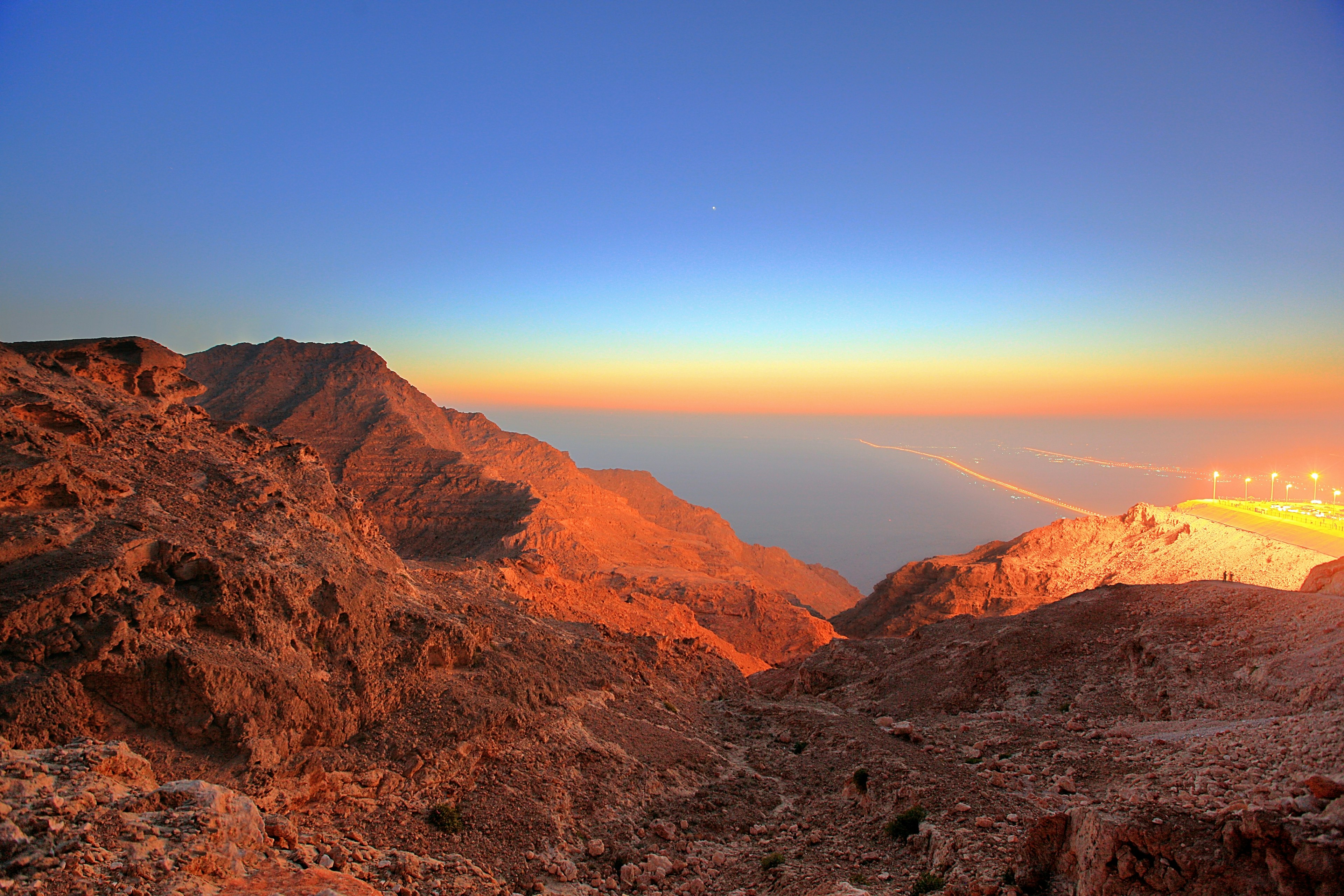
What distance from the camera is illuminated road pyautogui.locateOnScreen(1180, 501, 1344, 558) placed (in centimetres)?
2994

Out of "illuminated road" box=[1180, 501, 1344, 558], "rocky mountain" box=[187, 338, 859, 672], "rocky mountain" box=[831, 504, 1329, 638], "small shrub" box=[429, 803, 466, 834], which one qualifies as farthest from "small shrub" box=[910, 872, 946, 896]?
"illuminated road" box=[1180, 501, 1344, 558]

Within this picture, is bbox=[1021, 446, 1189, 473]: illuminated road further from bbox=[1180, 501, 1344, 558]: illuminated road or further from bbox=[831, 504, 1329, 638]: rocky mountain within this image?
bbox=[831, 504, 1329, 638]: rocky mountain

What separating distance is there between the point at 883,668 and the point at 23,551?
20.9 metres

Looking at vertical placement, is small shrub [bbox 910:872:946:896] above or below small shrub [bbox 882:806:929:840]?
above

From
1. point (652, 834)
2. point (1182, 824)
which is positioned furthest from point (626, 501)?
point (1182, 824)

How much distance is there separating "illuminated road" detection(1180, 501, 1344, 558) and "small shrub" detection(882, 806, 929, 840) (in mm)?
27058

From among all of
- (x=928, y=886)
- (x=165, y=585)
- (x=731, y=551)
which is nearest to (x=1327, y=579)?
(x=928, y=886)

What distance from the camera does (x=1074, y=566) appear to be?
3466 centimetres

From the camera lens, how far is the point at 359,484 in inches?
1809

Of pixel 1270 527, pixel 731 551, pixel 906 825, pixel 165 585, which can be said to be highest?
pixel 165 585

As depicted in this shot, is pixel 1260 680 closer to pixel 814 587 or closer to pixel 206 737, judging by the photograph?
pixel 206 737

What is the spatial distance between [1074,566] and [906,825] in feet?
101

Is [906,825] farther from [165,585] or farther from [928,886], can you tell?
[165,585]

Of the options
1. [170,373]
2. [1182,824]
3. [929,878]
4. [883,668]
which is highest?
[170,373]
